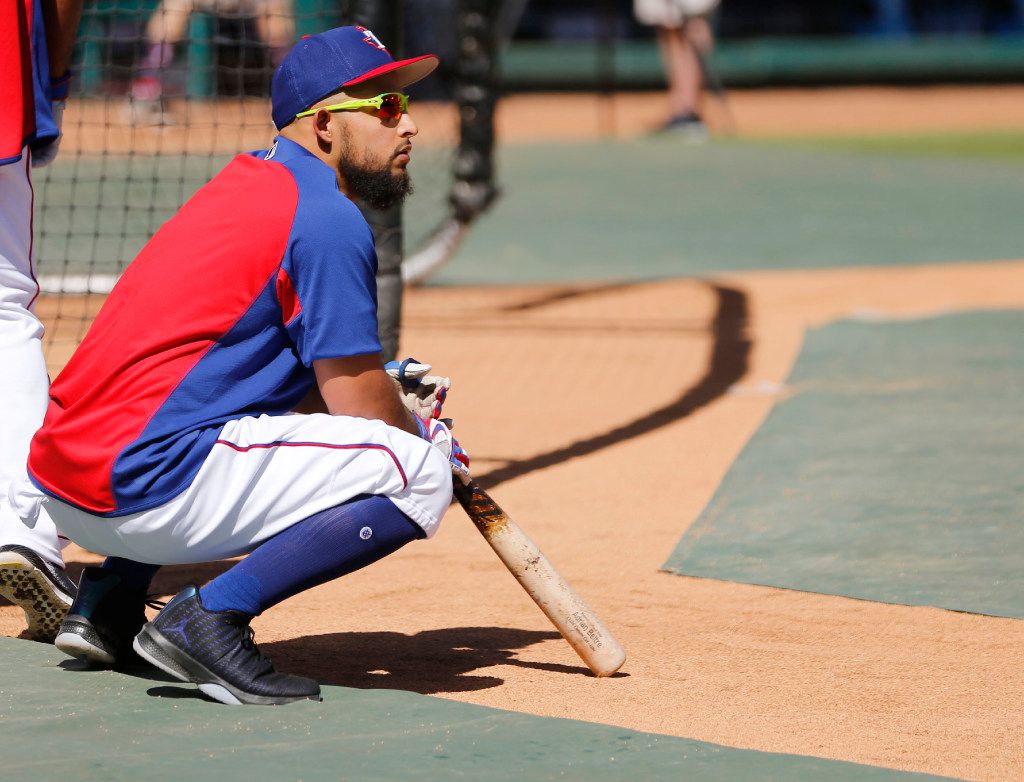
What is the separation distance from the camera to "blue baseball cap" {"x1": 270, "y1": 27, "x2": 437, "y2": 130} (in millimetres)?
3580

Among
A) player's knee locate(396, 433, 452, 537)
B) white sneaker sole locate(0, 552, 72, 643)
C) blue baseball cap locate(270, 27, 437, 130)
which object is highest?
blue baseball cap locate(270, 27, 437, 130)

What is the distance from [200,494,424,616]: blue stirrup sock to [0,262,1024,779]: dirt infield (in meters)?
0.41

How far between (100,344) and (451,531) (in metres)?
2.05

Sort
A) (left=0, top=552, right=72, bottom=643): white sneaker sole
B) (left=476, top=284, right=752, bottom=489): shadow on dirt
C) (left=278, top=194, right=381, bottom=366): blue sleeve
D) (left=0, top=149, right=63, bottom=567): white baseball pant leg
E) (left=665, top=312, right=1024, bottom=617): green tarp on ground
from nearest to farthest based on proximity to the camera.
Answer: (left=278, top=194, right=381, bottom=366): blue sleeve → (left=0, top=552, right=72, bottom=643): white sneaker sole → (left=0, top=149, right=63, bottom=567): white baseball pant leg → (left=665, top=312, right=1024, bottom=617): green tarp on ground → (left=476, top=284, right=752, bottom=489): shadow on dirt

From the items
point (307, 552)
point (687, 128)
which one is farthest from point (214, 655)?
point (687, 128)

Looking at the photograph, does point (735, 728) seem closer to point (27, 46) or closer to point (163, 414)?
point (163, 414)

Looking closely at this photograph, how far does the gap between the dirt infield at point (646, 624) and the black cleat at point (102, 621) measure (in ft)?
1.23

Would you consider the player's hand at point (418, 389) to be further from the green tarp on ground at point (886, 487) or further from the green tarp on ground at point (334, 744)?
the green tarp on ground at point (886, 487)

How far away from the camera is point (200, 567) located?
4.79 metres

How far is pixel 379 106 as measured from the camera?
11.8ft

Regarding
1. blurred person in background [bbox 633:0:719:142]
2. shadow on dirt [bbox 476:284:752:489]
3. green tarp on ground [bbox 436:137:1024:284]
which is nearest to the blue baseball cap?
shadow on dirt [bbox 476:284:752:489]

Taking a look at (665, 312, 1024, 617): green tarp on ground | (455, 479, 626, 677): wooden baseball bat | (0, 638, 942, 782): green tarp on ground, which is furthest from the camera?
(665, 312, 1024, 617): green tarp on ground

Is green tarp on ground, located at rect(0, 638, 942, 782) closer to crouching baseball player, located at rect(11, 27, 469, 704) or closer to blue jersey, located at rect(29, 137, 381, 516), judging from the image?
crouching baseball player, located at rect(11, 27, 469, 704)

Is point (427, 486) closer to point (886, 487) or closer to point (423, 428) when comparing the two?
point (423, 428)
